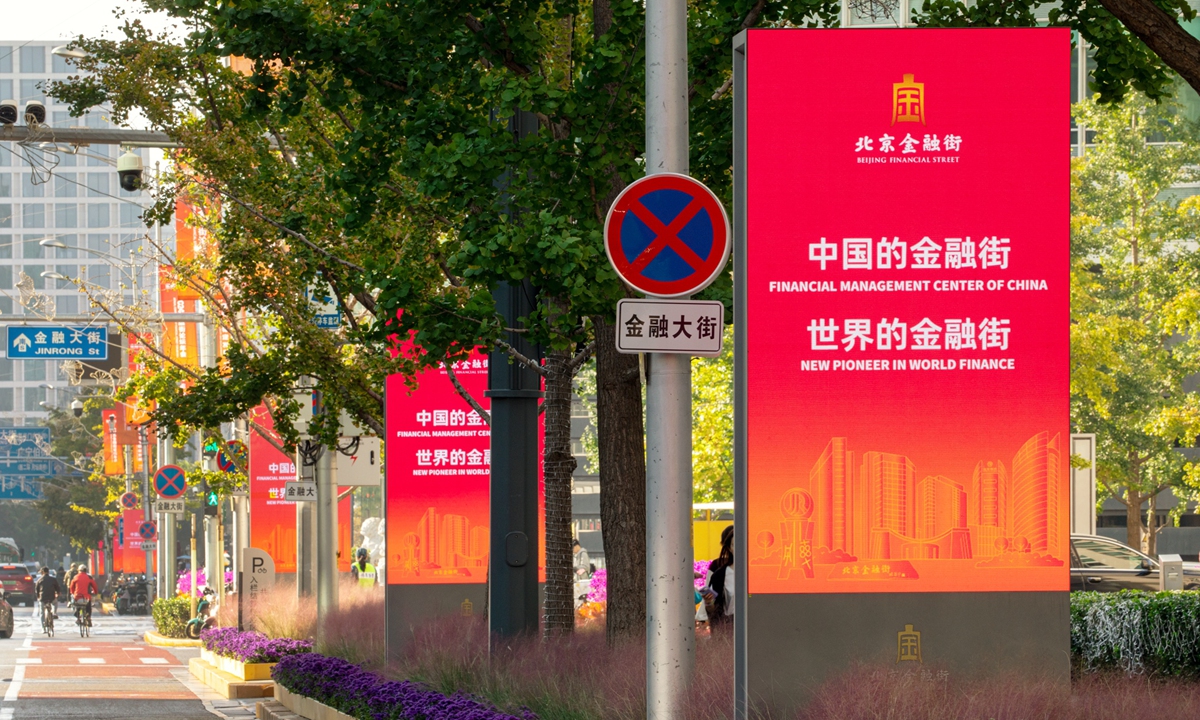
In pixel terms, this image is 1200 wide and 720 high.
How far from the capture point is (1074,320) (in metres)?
37.2

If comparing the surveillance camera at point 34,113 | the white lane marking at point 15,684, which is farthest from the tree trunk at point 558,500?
the white lane marking at point 15,684

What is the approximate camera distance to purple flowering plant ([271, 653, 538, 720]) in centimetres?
1104

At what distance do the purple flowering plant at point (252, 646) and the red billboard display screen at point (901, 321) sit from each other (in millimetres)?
11700

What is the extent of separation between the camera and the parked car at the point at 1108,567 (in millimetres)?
23547

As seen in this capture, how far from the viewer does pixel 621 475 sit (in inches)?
531

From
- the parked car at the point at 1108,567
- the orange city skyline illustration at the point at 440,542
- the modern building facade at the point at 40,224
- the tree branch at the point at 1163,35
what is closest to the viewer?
the tree branch at the point at 1163,35

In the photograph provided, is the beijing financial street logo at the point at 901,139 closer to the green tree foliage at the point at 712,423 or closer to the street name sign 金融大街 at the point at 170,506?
the street name sign 金融大街 at the point at 170,506

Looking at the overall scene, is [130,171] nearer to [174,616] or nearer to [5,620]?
[174,616]

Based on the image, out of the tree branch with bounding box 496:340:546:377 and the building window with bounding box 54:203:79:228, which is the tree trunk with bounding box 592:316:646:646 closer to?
the tree branch with bounding box 496:340:546:377

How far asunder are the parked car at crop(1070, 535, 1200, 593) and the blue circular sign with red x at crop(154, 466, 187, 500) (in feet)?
69.3

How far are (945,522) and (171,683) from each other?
1682 centimetres

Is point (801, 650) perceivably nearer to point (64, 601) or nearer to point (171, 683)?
point (171, 683)

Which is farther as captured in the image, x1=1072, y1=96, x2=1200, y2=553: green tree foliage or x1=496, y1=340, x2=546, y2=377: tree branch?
x1=1072, y1=96, x2=1200, y2=553: green tree foliage

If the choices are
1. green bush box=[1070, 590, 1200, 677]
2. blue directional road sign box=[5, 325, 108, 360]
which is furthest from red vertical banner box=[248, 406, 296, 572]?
green bush box=[1070, 590, 1200, 677]
